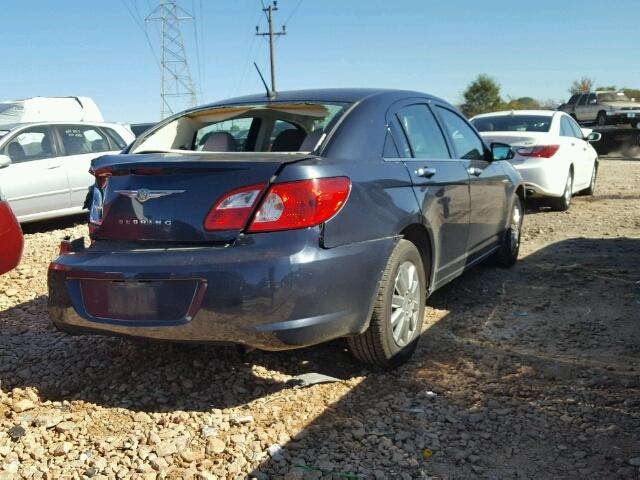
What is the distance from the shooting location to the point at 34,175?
8.20 metres

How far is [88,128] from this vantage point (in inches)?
368

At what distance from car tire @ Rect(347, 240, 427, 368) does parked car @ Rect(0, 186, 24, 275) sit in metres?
2.61

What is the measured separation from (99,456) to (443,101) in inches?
135

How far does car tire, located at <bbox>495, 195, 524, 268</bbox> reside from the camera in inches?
224

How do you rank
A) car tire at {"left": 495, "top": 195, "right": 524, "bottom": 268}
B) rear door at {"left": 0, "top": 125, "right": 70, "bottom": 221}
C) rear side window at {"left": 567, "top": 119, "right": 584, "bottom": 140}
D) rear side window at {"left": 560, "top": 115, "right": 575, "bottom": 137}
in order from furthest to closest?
rear side window at {"left": 567, "top": 119, "right": 584, "bottom": 140}
rear side window at {"left": 560, "top": 115, "right": 575, "bottom": 137}
rear door at {"left": 0, "top": 125, "right": 70, "bottom": 221}
car tire at {"left": 495, "top": 195, "right": 524, "bottom": 268}

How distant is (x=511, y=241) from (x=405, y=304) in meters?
2.59

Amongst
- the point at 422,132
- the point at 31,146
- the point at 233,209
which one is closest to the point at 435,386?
the point at 233,209

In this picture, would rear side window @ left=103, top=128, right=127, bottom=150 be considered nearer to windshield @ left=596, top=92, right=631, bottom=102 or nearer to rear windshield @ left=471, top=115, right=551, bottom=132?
rear windshield @ left=471, top=115, right=551, bottom=132

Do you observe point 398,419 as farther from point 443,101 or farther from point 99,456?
point 443,101

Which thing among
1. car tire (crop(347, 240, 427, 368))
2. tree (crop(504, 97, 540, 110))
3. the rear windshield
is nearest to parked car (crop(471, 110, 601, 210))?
the rear windshield

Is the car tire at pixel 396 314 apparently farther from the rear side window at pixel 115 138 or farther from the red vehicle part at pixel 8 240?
the rear side window at pixel 115 138

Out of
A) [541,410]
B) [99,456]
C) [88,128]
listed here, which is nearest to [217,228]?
[99,456]

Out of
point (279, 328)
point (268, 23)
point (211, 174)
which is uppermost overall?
point (268, 23)

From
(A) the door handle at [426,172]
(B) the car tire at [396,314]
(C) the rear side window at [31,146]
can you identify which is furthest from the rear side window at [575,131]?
(C) the rear side window at [31,146]
